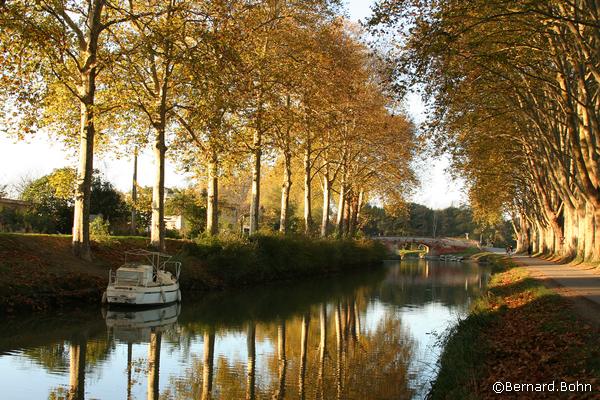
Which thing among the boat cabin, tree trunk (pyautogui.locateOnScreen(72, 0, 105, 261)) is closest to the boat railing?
the boat cabin

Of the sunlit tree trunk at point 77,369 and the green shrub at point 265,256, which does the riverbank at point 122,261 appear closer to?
the green shrub at point 265,256

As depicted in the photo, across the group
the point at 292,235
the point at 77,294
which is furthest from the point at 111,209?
the point at 77,294

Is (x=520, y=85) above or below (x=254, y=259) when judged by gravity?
above

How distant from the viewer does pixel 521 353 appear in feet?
37.3

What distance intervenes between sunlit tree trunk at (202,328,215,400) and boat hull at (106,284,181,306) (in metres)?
3.98

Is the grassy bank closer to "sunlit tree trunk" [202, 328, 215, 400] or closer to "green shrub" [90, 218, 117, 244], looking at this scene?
"sunlit tree trunk" [202, 328, 215, 400]

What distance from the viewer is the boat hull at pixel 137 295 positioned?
2125 centimetres

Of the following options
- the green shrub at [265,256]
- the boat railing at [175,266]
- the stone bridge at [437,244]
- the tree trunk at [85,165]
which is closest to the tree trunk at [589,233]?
the green shrub at [265,256]

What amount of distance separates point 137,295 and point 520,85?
17.5 meters

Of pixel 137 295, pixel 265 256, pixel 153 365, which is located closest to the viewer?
pixel 153 365

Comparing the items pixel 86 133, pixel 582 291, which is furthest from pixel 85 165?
pixel 582 291

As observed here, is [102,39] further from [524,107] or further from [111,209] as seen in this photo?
[524,107]

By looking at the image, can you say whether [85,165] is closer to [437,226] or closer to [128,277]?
[128,277]

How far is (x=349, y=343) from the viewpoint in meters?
17.6
